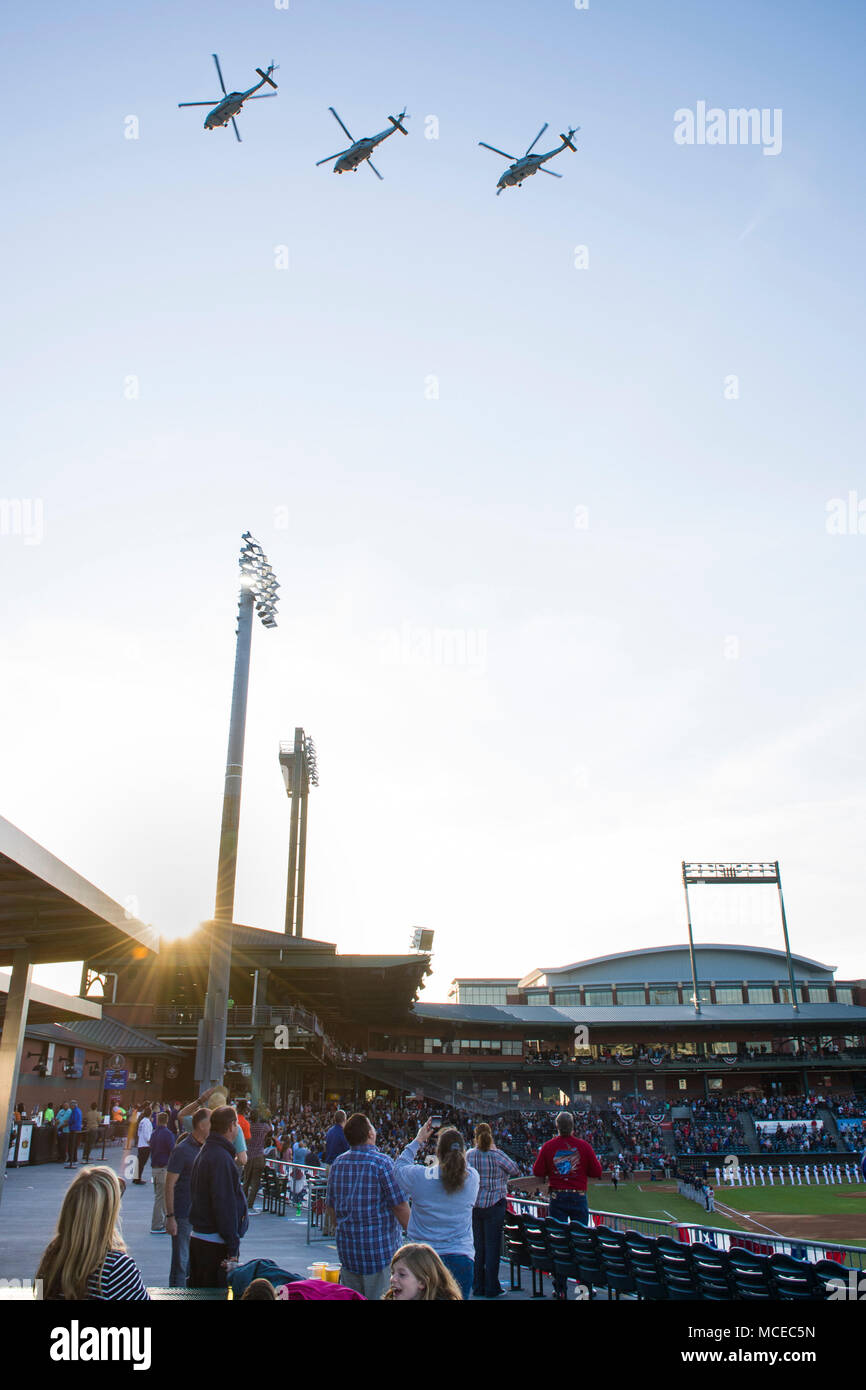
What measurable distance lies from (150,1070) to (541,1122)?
849 inches

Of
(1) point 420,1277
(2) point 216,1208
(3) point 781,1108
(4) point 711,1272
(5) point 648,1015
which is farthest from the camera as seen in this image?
(5) point 648,1015

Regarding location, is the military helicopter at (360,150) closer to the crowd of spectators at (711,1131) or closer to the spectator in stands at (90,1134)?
the spectator in stands at (90,1134)

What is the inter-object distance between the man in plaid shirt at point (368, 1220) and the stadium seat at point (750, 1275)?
3898mm

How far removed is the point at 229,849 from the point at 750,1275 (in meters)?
11.7

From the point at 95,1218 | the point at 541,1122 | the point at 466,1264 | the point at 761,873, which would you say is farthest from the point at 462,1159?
the point at 761,873

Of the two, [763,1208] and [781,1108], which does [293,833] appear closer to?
[763,1208]

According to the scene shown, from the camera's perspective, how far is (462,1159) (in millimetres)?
6277

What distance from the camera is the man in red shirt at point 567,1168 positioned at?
8805 mm

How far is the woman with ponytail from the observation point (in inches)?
243

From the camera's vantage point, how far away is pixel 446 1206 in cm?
618

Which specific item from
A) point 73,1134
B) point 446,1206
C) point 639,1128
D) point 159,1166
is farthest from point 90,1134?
point 639,1128
